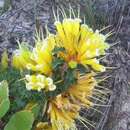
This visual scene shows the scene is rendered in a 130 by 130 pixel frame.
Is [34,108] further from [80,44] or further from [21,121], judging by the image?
[80,44]

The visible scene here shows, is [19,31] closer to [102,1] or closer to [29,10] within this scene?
[29,10]

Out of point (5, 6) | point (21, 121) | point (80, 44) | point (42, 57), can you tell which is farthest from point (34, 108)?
point (5, 6)

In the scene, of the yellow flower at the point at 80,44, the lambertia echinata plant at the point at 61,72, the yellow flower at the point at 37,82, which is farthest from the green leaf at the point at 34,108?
the yellow flower at the point at 80,44

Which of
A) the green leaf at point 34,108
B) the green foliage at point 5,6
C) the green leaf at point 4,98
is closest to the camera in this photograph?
the green leaf at point 4,98

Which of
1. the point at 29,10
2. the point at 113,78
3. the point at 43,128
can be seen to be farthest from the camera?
the point at 29,10

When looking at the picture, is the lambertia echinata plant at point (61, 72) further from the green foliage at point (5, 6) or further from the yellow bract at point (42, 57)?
the green foliage at point (5, 6)

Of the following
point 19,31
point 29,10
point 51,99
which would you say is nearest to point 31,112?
point 51,99
